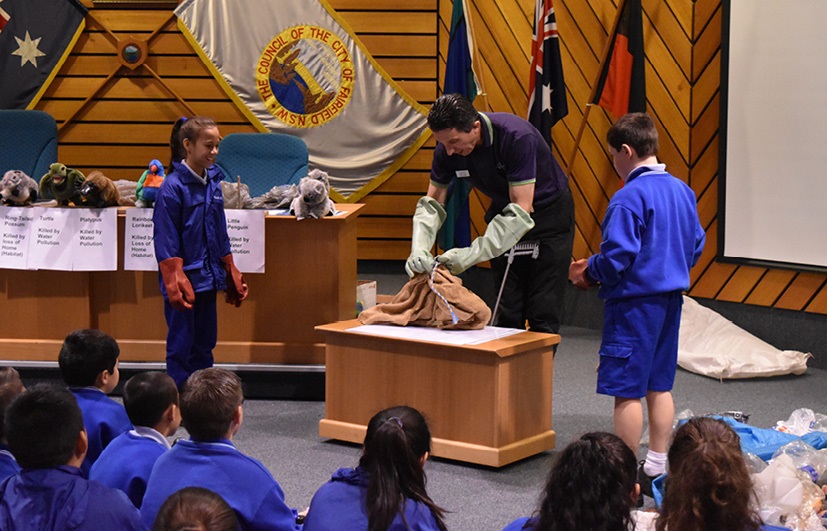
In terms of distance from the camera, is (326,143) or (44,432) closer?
(44,432)

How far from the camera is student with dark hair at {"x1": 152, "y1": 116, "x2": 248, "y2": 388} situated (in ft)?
12.3

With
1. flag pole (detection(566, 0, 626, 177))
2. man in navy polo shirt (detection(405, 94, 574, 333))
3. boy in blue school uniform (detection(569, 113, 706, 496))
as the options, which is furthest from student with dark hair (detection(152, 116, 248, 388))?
flag pole (detection(566, 0, 626, 177))

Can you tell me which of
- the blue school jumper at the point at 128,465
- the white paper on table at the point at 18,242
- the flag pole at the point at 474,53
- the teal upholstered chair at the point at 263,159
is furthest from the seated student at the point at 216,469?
the flag pole at the point at 474,53

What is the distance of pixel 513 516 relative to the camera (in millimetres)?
3109

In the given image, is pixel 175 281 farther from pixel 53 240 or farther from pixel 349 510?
pixel 349 510

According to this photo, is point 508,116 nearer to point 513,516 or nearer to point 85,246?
point 513,516

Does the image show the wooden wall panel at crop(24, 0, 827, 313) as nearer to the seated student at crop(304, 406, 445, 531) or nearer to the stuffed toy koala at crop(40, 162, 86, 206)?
the stuffed toy koala at crop(40, 162, 86, 206)

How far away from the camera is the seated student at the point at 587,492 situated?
5.93ft

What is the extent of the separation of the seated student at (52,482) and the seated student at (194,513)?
246 mm

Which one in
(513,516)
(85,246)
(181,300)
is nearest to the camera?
(513,516)

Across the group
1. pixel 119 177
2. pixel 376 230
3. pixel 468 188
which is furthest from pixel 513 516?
pixel 119 177

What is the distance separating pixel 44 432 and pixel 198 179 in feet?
6.56

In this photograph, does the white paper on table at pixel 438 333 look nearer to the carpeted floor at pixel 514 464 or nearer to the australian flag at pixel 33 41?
the carpeted floor at pixel 514 464

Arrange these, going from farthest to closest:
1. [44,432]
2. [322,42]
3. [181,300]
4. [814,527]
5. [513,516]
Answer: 1. [322,42]
2. [181,300]
3. [513,516]
4. [814,527]
5. [44,432]
